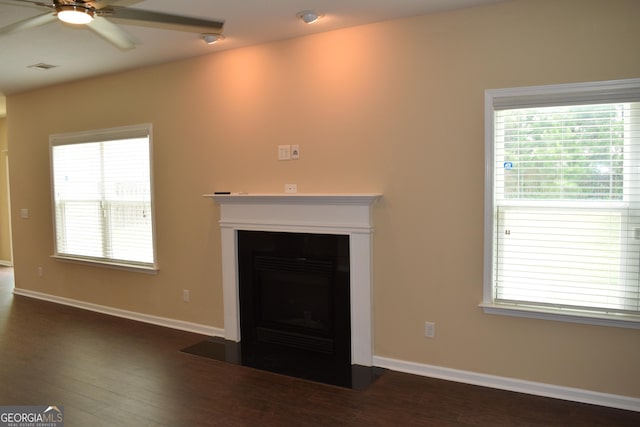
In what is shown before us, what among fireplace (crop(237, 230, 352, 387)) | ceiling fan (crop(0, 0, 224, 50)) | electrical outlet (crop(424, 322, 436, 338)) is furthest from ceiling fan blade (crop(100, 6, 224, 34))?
electrical outlet (crop(424, 322, 436, 338))

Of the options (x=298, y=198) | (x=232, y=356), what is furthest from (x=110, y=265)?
(x=298, y=198)

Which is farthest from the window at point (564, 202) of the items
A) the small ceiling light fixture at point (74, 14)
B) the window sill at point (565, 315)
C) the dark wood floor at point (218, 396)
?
the small ceiling light fixture at point (74, 14)

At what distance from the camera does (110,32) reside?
2.37 metres

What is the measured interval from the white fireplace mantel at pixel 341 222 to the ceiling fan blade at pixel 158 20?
60.8 inches

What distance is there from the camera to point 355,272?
3467 millimetres

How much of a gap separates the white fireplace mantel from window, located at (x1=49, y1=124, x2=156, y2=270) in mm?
1243

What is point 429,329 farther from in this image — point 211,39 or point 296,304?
point 211,39

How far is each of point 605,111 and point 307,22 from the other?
202cm

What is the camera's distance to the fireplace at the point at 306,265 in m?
3.43

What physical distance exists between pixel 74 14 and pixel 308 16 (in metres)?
1.56

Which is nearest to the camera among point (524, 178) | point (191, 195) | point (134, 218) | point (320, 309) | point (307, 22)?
point (524, 178)

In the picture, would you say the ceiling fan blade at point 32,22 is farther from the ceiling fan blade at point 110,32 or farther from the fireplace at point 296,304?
the fireplace at point 296,304

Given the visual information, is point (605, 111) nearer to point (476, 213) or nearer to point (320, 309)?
point (476, 213)

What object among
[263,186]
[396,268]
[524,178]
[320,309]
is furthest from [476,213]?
[263,186]
